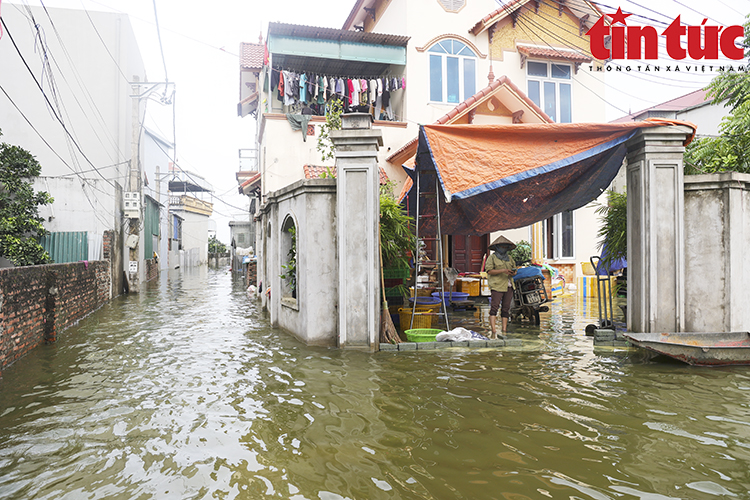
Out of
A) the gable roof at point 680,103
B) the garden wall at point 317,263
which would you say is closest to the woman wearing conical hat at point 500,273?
the garden wall at point 317,263

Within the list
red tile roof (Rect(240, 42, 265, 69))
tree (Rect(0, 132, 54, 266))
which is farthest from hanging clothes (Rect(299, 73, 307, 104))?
tree (Rect(0, 132, 54, 266))

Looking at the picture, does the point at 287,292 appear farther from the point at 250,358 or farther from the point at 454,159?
the point at 454,159

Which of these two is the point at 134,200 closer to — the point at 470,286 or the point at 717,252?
the point at 470,286

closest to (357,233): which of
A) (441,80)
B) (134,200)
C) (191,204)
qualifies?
(441,80)

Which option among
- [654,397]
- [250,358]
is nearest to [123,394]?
[250,358]

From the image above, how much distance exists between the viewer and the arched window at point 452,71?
1650cm

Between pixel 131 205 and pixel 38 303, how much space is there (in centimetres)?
1071

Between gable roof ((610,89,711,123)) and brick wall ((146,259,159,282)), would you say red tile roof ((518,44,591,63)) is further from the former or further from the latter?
brick wall ((146,259,159,282))

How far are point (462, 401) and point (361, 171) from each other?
401 centimetres

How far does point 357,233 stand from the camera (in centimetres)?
752

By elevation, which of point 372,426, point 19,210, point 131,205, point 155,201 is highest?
point 155,201

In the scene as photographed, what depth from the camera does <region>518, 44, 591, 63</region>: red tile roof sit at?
16.6m

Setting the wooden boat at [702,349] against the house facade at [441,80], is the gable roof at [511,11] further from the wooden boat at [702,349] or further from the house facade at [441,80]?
the wooden boat at [702,349]

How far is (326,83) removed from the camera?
1577 centimetres
